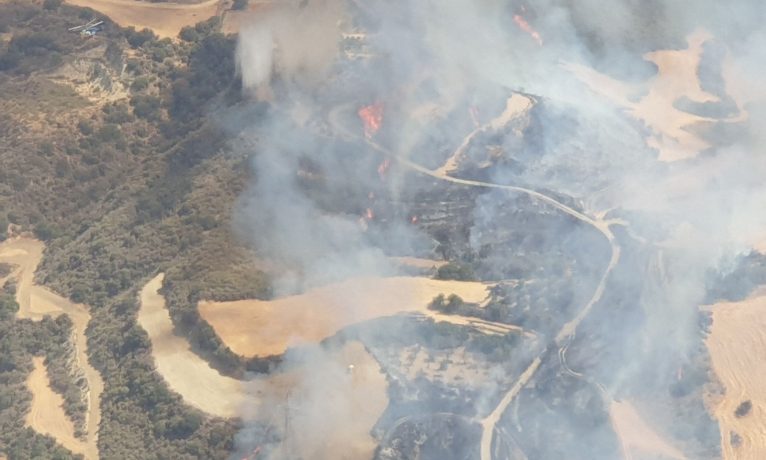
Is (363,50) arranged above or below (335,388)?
above

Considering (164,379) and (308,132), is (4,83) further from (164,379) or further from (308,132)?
(164,379)

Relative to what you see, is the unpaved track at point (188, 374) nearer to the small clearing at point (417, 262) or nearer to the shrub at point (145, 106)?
the small clearing at point (417, 262)

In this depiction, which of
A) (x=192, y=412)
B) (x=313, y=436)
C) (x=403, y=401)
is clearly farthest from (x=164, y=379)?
(x=403, y=401)

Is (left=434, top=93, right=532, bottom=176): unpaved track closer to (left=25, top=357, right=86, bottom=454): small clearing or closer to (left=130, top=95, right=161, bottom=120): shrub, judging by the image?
(left=130, top=95, right=161, bottom=120): shrub

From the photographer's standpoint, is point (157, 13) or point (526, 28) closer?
point (526, 28)

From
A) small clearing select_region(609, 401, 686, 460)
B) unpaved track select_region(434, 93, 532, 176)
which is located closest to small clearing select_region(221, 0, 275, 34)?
unpaved track select_region(434, 93, 532, 176)

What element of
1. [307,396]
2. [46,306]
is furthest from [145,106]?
[307,396]

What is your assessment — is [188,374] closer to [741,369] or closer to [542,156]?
[542,156]
